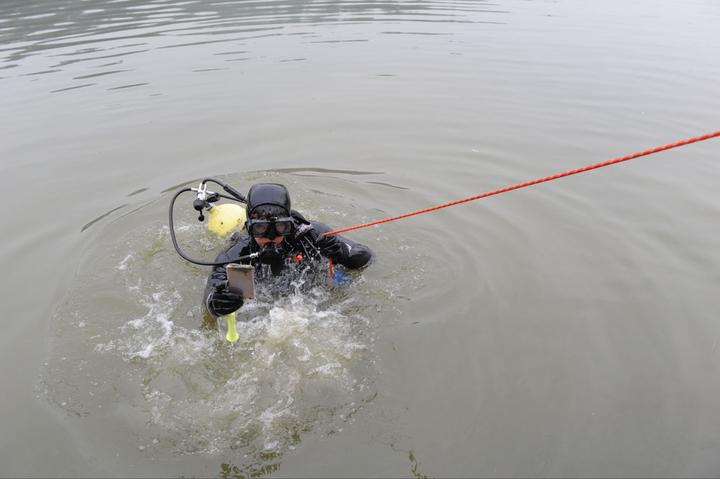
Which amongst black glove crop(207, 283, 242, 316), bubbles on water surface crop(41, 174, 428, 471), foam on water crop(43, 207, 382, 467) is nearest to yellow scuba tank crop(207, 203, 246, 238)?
bubbles on water surface crop(41, 174, 428, 471)

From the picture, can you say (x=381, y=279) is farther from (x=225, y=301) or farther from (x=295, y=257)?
(x=225, y=301)

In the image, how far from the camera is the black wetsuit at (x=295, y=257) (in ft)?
14.0

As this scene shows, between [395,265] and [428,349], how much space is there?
124 centimetres

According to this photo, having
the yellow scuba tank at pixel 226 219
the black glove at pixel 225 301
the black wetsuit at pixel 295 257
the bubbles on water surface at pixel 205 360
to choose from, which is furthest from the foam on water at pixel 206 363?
the yellow scuba tank at pixel 226 219

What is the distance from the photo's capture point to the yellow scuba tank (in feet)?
17.9

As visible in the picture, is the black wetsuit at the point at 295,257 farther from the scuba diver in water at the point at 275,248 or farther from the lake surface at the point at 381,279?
the lake surface at the point at 381,279

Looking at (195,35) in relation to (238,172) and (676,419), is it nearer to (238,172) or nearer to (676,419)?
(238,172)

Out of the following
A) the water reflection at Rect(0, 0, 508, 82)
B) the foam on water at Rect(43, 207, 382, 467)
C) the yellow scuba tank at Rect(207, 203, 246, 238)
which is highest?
the water reflection at Rect(0, 0, 508, 82)

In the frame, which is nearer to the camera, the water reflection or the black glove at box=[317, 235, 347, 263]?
the black glove at box=[317, 235, 347, 263]

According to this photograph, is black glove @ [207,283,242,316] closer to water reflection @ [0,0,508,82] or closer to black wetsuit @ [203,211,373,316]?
black wetsuit @ [203,211,373,316]

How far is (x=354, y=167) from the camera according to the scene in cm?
722

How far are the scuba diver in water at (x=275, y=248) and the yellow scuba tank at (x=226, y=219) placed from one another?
0.76m

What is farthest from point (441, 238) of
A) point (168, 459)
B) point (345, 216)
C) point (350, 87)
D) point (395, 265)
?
point (350, 87)

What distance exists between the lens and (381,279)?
493 centimetres
